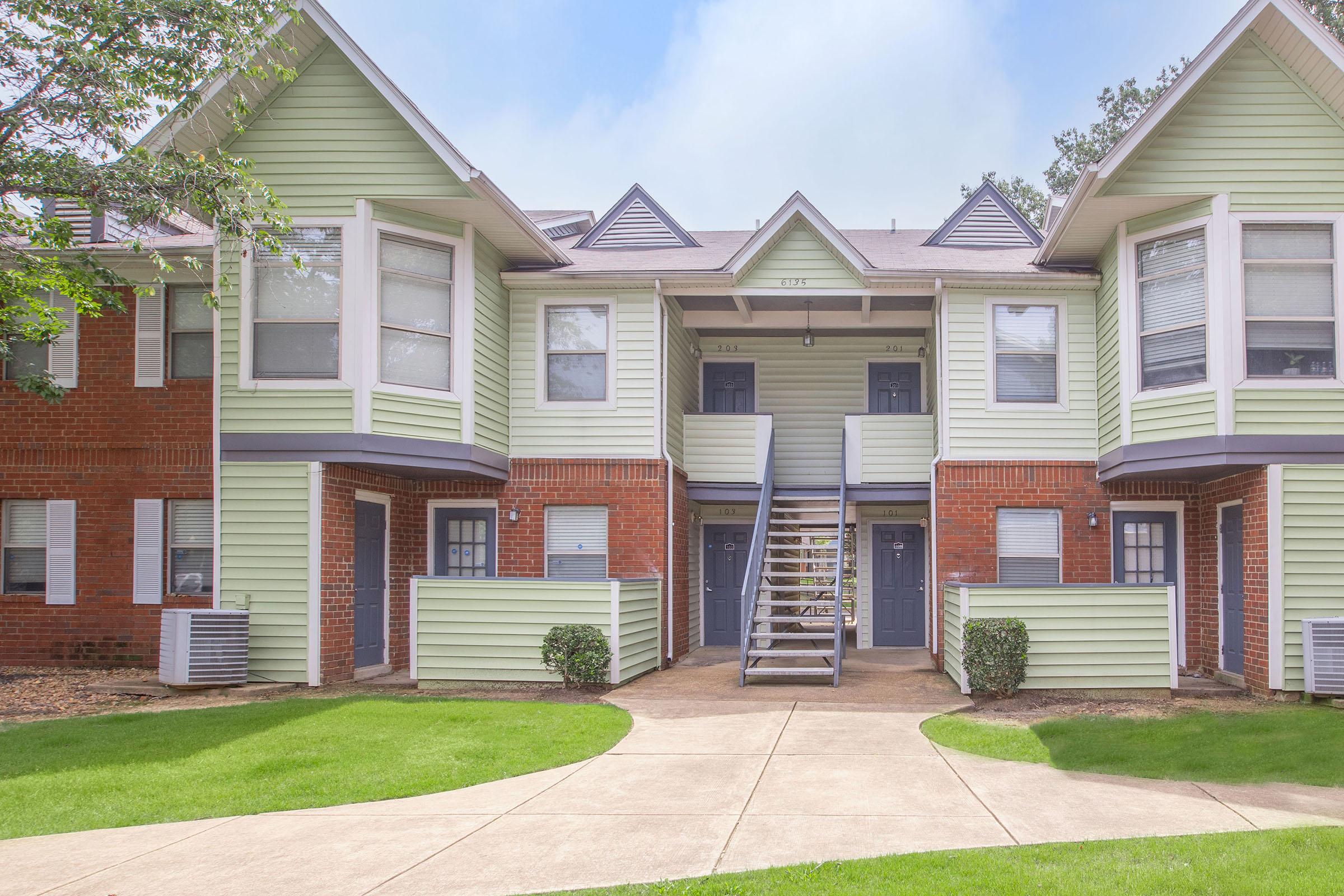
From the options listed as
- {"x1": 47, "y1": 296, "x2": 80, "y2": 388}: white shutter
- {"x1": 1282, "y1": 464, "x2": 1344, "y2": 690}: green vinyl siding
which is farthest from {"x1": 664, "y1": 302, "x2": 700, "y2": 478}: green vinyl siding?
{"x1": 47, "y1": 296, "x2": 80, "y2": 388}: white shutter

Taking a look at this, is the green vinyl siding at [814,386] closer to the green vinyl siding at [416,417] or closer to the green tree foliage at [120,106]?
the green vinyl siding at [416,417]

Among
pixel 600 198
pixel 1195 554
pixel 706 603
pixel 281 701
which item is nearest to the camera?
pixel 281 701

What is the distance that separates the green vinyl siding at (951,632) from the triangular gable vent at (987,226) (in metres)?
5.84

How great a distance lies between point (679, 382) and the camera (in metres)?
16.9

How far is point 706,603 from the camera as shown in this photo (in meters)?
18.7

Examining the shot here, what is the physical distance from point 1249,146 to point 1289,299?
181 cm

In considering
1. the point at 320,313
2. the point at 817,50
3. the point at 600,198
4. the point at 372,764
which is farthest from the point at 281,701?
the point at 600,198

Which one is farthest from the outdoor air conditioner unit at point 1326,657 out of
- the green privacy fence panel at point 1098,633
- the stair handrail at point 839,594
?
the stair handrail at point 839,594

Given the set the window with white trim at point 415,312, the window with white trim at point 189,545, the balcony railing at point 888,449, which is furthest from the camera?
the balcony railing at point 888,449

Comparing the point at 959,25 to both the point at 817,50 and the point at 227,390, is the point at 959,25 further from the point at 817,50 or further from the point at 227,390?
the point at 227,390

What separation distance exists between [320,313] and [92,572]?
548 centimetres

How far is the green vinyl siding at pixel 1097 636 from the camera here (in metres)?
12.4

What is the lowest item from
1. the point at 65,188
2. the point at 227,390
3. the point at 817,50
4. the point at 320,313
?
the point at 227,390

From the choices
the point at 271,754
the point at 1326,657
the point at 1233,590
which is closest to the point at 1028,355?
the point at 1233,590
